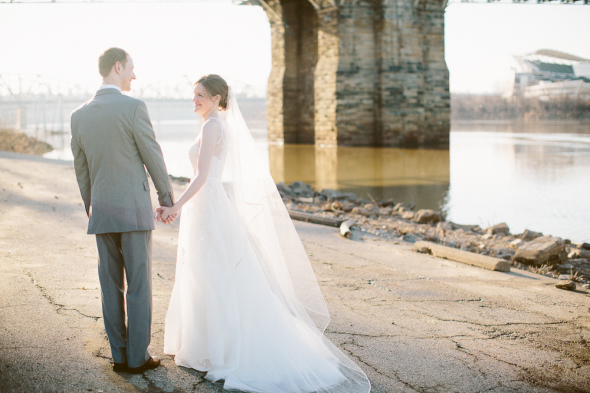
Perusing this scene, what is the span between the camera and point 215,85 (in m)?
3.09

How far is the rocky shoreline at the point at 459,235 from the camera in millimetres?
6012

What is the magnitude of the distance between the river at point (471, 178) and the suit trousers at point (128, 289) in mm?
7428

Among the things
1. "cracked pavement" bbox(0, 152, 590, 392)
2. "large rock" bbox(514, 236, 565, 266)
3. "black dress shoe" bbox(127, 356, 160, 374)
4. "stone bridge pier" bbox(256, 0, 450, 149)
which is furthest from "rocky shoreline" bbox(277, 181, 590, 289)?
"stone bridge pier" bbox(256, 0, 450, 149)

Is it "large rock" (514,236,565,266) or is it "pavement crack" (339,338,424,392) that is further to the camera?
"large rock" (514,236,565,266)

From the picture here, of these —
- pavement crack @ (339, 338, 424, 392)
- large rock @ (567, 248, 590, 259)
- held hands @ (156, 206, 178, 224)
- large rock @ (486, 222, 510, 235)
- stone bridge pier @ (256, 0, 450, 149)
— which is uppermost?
stone bridge pier @ (256, 0, 450, 149)

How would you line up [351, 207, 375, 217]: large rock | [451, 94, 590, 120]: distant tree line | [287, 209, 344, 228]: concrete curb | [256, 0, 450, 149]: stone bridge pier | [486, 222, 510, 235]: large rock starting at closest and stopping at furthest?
[287, 209, 344, 228]: concrete curb → [486, 222, 510, 235]: large rock → [351, 207, 375, 217]: large rock → [256, 0, 450, 149]: stone bridge pier → [451, 94, 590, 120]: distant tree line

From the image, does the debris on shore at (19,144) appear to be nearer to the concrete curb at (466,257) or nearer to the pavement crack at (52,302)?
the pavement crack at (52,302)

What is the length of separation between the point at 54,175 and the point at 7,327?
Result: 812 centimetres

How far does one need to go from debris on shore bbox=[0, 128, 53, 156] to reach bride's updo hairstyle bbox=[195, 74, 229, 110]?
18.3m

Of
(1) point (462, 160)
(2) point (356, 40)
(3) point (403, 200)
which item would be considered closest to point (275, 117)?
(2) point (356, 40)

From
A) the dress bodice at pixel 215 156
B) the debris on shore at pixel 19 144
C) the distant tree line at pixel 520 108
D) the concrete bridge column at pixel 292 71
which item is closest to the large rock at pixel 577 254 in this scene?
the dress bodice at pixel 215 156

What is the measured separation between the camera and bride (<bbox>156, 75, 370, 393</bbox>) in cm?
279

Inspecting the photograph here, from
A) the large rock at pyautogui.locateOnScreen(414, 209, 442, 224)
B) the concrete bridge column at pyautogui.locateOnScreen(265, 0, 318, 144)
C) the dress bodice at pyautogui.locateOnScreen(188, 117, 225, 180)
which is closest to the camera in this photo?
the dress bodice at pyautogui.locateOnScreen(188, 117, 225, 180)

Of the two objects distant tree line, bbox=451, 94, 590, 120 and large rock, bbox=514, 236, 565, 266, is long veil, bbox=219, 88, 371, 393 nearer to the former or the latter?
large rock, bbox=514, 236, 565, 266
